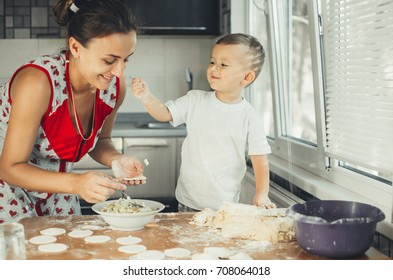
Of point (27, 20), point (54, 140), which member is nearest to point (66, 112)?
point (54, 140)

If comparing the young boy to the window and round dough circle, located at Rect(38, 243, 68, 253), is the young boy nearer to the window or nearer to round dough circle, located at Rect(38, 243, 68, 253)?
the window

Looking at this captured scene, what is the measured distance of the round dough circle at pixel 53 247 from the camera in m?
1.02

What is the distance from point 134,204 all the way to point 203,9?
1.64 metres

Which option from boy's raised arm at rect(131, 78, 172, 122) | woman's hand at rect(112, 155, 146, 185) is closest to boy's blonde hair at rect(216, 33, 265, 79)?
boy's raised arm at rect(131, 78, 172, 122)

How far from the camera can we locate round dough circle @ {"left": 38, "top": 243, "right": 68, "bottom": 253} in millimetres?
1023

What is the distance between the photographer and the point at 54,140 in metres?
→ 1.34

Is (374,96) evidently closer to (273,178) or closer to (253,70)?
(253,70)

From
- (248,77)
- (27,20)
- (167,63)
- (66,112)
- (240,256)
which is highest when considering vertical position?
(27,20)

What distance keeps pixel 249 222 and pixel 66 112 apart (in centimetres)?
51

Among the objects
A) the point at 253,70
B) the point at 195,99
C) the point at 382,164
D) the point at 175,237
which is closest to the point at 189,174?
the point at 195,99

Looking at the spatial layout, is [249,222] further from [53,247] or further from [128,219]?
[53,247]

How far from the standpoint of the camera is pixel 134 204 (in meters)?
1.23

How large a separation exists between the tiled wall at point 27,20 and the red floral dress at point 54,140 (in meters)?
1.02

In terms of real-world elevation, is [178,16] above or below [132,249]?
above
